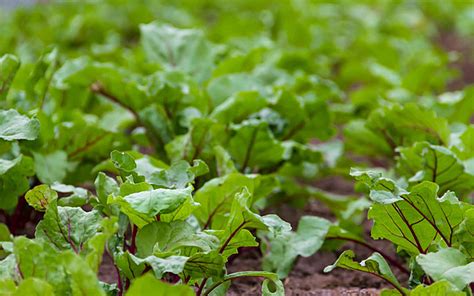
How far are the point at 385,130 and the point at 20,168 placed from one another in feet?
3.62

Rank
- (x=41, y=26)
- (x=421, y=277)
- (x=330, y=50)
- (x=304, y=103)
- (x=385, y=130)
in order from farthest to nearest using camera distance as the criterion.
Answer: (x=41, y=26), (x=330, y=50), (x=304, y=103), (x=385, y=130), (x=421, y=277)

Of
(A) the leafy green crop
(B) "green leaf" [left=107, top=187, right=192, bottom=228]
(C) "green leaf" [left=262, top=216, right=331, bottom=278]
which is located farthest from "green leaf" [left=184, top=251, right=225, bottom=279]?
(C) "green leaf" [left=262, top=216, right=331, bottom=278]

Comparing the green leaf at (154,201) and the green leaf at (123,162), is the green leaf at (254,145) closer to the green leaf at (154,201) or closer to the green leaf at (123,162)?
the green leaf at (123,162)

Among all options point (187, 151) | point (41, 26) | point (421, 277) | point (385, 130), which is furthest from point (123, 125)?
point (41, 26)

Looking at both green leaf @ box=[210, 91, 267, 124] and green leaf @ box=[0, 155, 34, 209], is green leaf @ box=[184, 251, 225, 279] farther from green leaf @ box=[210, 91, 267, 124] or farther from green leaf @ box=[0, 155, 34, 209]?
green leaf @ box=[210, 91, 267, 124]

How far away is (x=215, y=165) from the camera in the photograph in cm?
228

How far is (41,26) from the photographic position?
436cm

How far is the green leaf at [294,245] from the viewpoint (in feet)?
6.67

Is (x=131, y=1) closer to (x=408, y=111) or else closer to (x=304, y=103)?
(x=304, y=103)

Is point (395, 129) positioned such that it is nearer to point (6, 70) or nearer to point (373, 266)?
point (373, 266)

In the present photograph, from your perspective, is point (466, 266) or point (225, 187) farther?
point (225, 187)

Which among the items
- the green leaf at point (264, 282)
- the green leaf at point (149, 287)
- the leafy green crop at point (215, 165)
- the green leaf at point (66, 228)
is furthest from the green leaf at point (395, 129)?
the green leaf at point (149, 287)

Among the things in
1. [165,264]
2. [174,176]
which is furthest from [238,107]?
[165,264]

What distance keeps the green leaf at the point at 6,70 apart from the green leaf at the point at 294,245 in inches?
32.1
